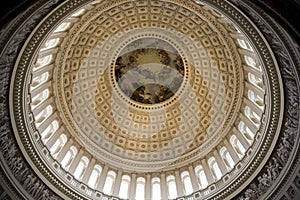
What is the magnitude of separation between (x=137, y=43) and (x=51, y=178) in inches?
476

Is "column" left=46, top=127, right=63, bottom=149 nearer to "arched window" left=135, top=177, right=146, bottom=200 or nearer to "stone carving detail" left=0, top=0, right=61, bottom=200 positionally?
"stone carving detail" left=0, top=0, right=61, bottom=200

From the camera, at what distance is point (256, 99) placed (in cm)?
2091

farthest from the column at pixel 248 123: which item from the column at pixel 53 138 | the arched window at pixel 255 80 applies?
the column at pixel 53 138

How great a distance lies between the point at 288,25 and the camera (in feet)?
30.8

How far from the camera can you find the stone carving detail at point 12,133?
14.3 m

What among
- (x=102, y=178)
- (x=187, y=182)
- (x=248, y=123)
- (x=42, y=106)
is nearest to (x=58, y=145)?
(x=42, y=106)

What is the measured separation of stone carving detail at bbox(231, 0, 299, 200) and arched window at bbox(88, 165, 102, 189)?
8145 mm

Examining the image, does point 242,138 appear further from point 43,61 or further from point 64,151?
point 43,61

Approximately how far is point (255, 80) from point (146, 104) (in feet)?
31.9

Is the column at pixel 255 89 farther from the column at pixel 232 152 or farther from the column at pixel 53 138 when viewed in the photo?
the column at pixel 53 138

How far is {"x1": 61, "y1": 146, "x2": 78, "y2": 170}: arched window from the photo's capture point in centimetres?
2152

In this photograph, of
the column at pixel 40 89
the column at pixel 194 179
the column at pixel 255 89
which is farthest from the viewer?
the column at pixel 194 179

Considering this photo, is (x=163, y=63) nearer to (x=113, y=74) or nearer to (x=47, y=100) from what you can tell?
(x=113, y=74)

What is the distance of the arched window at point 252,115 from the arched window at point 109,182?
861 cm
